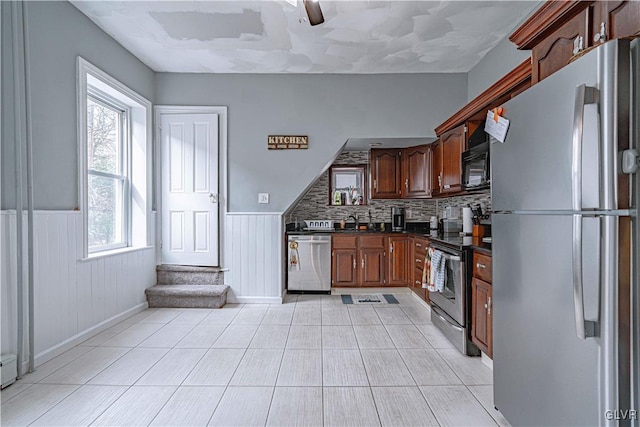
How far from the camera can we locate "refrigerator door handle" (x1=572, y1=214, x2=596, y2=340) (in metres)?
1.14

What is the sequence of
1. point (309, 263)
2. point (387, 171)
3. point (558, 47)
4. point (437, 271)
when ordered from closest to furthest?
point (558, 47) < point (437, 271) < point (309, 263) < point (387, 171)

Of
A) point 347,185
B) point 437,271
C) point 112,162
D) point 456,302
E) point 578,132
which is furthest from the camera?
point 347,185

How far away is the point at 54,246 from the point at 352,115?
326cm

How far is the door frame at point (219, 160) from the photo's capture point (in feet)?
13.8

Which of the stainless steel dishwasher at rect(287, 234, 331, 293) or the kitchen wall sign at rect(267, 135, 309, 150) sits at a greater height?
the kitchen wall sign at rect(267, 135, 309, 150)

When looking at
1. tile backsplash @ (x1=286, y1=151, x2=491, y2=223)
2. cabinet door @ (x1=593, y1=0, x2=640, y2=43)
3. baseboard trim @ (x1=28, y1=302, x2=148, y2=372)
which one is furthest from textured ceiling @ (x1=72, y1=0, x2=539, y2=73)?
baseboard trim @ (x1=28, y1=302, x2=148, y2=372)

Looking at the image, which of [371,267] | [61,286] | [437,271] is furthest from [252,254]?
[437,271]

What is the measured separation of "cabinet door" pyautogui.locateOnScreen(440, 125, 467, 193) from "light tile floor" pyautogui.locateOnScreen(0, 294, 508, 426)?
1.50 m

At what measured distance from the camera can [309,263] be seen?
4.66 metres

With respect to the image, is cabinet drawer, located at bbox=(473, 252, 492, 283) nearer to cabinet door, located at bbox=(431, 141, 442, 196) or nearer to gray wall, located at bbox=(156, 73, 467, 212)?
cabinet door, located at bbox=(431, 141, 442, 196)

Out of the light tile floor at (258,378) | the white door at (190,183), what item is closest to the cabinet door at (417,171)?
the light tile floor at (258,378)

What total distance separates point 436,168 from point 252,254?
2513 mm

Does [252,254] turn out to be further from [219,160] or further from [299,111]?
[299,111]

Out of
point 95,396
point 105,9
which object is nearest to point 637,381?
point 95,396
